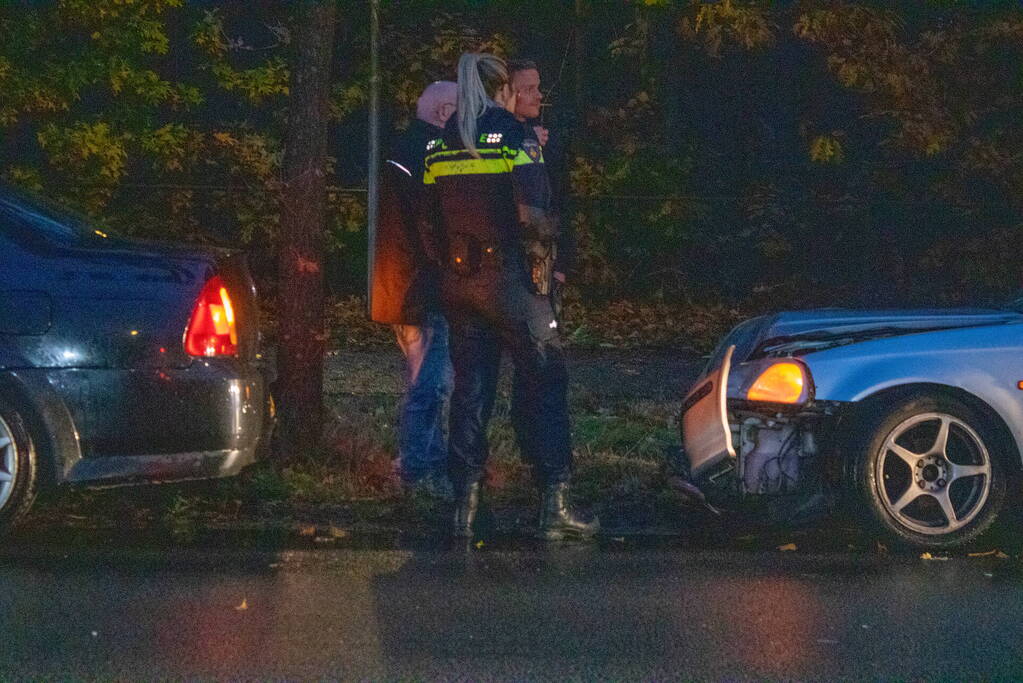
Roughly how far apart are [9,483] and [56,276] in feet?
2.67

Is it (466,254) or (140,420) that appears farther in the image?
(466,254)

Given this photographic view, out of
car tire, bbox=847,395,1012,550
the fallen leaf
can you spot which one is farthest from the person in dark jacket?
the fallen leaf

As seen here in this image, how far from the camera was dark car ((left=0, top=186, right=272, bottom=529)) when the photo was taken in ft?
22.1

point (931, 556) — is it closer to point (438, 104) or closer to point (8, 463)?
point (438, 104)

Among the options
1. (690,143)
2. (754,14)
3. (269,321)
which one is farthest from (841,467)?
(690,143)

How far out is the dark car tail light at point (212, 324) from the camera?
22.4ft

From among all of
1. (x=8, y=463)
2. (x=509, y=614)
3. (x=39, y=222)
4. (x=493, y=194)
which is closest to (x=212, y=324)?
(x=39, y=222)

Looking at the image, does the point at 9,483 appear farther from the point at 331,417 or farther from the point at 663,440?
the point at 663,440

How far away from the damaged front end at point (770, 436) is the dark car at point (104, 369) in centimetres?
192

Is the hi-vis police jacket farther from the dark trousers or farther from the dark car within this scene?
the dark car

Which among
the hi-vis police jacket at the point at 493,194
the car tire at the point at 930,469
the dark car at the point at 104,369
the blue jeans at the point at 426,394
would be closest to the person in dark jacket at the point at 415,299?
the blue jeans at the point at 426,394

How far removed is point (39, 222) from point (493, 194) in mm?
1817

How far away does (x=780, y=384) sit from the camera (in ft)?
22.7

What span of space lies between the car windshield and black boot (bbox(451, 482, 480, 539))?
1.82 metres
